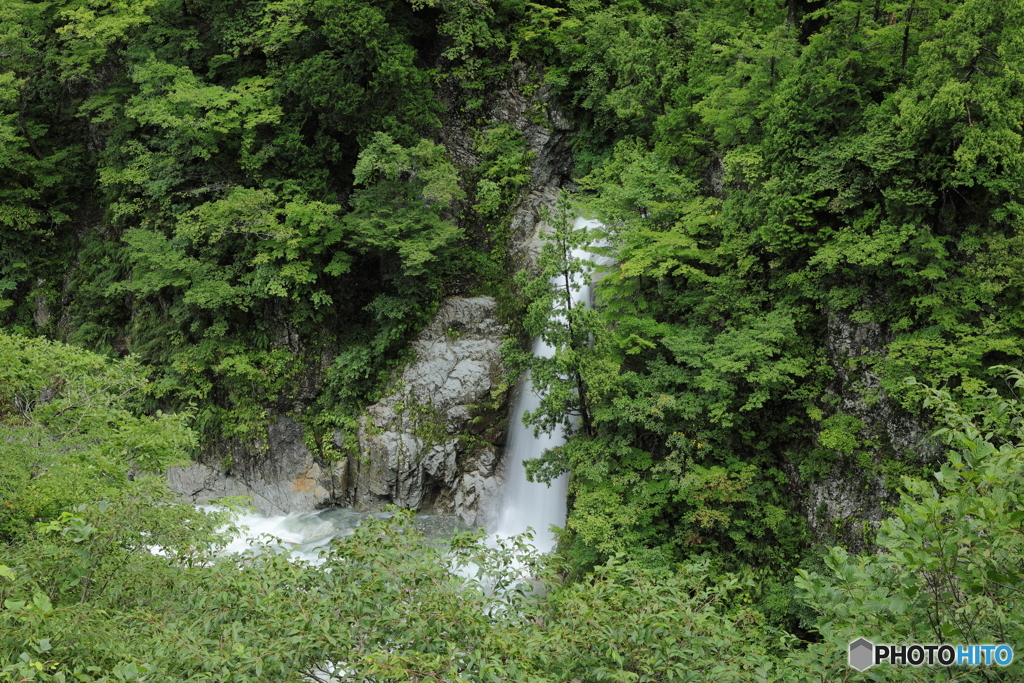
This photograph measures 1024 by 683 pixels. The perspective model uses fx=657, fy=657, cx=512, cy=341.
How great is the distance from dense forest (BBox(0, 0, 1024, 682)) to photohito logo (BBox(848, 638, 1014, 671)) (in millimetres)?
75

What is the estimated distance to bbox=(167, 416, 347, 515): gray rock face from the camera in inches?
595

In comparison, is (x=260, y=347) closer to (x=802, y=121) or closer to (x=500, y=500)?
Answer: (x=500, y=500)

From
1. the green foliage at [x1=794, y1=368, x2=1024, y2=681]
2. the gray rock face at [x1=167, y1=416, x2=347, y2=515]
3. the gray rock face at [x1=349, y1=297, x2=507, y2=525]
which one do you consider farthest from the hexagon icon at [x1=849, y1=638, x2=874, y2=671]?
the gray rock face at [x1=167, y1=416, x2=347, y2=515]

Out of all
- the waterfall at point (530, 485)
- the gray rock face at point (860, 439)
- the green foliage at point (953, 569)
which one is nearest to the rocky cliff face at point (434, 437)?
the waterfall at point (530, 485)

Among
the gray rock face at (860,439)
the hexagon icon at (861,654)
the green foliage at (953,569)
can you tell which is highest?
the gray rock face at (860,439)

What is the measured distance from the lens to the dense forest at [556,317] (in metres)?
4.36

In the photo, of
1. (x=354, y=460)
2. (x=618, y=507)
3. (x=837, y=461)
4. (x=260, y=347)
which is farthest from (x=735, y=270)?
(x=260, y=347)

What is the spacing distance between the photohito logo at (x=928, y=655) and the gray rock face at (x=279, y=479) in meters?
12.7

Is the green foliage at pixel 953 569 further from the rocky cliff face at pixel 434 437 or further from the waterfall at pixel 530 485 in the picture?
the rocky cliff face at pixel 434 437

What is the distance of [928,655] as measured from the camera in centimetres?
354

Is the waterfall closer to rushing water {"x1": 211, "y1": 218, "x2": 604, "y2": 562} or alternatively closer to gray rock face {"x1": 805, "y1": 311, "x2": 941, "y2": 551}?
rushing water {"x1": 211, "y1": 218, "x2": 604, "y2": 562}

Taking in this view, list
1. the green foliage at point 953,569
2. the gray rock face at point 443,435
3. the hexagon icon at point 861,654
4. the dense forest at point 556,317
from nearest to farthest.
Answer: the green foliage at point 953,569
the hexagon icon at point 861,654
the dense forest at point 556,317
the gray rock face at point 443,435

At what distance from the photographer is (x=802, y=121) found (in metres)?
10.7

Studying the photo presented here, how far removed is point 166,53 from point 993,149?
1738 centimetres
